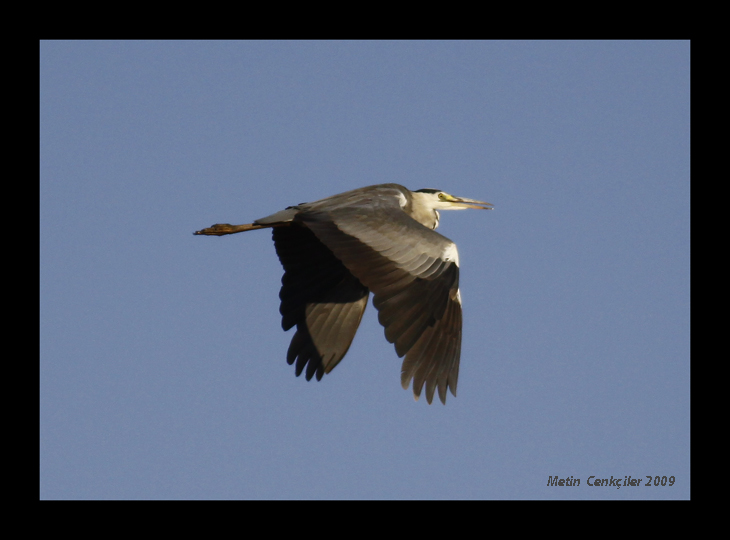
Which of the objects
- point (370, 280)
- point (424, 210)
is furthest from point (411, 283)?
point (424, 210)

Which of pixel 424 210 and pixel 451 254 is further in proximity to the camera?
pixel 424 210

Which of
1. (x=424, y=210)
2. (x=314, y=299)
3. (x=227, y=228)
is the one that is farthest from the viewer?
(x=424, y=210)

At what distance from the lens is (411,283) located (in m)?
9.65

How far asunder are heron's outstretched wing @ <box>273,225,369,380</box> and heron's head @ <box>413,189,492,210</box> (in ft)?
5.92

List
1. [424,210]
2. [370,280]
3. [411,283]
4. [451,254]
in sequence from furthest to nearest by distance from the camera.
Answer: [424,210]
[451,254]
[411,283]
[370,280]

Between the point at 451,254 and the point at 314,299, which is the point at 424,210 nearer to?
the point at 314,299

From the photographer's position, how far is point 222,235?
461 inches

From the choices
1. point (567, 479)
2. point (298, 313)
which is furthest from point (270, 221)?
point (567, 479)

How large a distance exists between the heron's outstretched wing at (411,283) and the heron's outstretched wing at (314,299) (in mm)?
1696

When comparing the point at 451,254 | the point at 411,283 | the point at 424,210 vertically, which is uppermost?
the point at 424,210

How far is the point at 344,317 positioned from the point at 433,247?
2.58 m

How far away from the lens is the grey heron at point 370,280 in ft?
31.4

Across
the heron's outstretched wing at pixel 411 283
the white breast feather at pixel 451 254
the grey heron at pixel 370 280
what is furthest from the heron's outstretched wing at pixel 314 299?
the white breast feather at pixel 451 254

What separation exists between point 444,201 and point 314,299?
2.60 meters
